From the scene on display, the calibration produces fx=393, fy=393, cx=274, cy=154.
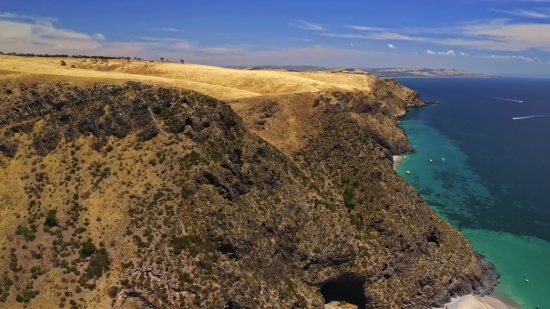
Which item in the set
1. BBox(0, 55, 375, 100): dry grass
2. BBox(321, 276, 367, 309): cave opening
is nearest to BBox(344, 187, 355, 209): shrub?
BBox(321, 276, 367, 309): cave opening

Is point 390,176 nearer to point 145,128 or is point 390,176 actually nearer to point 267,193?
point 267,193

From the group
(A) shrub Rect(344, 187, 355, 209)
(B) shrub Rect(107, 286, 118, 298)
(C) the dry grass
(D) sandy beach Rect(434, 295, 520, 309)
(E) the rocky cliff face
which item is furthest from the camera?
(C) the dry grass

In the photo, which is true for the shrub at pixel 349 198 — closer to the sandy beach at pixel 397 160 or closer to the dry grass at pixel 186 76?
the dry grass at pixel 186 76

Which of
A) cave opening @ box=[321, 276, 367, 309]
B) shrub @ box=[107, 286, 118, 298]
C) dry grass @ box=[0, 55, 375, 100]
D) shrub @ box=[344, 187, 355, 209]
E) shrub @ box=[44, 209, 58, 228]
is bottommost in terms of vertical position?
cave opening @ box=[321, 276, 367, 309]

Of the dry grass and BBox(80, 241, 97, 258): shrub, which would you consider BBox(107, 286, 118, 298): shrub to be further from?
the dry grass

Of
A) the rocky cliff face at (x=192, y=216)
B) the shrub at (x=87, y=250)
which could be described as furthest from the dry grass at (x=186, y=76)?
the shrub at (x=87, y=250)

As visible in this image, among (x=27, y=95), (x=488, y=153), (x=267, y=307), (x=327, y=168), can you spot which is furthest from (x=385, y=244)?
(x=488, y=153)

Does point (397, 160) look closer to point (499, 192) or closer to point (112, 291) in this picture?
point (499, 192)
